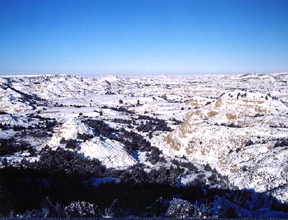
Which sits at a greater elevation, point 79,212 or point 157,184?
point 79,212

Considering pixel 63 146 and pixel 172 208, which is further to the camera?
pixel 63 146

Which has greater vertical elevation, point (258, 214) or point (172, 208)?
point (172, 208)

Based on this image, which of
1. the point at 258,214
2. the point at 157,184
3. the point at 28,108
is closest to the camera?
the point at 258,214

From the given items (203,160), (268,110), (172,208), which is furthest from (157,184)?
(268,110)

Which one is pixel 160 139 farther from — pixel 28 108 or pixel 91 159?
pixel 28 108

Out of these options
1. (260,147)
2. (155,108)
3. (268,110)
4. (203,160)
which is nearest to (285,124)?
(268,110)

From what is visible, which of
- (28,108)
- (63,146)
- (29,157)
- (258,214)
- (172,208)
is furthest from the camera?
(28,108)

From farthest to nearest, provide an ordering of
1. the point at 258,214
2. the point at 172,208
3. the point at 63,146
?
the point at 63,146 → the point at 258,214 → the point at 172,208

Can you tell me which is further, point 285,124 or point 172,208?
point 285,124

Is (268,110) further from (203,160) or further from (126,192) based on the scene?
(126,192)
